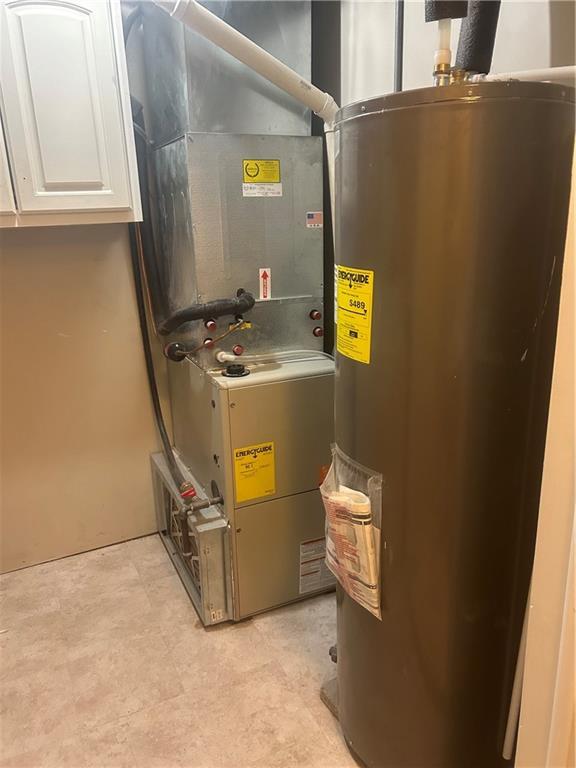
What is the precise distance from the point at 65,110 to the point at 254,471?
3.87ft

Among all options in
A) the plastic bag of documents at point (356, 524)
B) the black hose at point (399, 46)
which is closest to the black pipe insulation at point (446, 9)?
the black hose at point (399, 46)

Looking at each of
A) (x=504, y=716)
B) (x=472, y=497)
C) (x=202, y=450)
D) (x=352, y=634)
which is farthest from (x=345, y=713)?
(x=202, y=450)

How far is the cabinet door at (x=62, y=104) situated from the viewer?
5.15ft

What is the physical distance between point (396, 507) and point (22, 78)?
149 cm

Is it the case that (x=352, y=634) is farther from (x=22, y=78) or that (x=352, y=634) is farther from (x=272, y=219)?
(x=22, y=78)

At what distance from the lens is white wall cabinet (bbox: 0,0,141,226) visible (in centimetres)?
157

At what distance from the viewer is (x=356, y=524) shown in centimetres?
119

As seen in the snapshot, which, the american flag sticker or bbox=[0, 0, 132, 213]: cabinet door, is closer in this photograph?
bbox=[0, 0, 132, 213]: cabinet door

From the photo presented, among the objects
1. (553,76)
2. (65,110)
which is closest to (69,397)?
(65,110)

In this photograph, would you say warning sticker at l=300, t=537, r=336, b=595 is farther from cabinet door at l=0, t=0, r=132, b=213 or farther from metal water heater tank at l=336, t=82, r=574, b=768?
cabinet door at l=0, t=0, r=132, b=213

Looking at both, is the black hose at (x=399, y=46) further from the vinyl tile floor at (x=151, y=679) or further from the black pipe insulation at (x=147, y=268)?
the vinyl tile floor at (x=151, y=679)

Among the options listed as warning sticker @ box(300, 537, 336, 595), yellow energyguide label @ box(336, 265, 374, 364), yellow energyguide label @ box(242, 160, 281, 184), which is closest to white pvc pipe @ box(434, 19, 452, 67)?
yellow energyguide label @ box(336, 265, 374, 364)

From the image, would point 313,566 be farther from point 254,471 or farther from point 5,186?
point 5,186

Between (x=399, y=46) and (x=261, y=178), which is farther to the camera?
(x=261, y=178)
